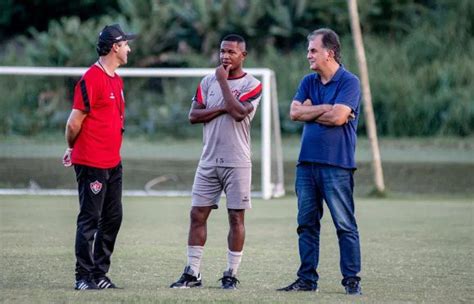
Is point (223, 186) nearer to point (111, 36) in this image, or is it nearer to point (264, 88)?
point (111, 36)

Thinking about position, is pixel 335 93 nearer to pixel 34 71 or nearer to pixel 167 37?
pixel 34 71

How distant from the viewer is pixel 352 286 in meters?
10.3

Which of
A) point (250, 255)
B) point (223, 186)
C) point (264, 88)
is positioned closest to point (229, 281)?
point (223, 186)

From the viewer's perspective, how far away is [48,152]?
24406 millimetres

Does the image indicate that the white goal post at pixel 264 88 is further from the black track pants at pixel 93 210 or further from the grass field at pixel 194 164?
A: the black track pants at pixel 93 210

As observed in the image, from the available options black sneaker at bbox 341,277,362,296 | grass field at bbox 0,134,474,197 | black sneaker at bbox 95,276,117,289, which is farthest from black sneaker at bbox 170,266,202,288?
grass field at bbox 0,134,474,197

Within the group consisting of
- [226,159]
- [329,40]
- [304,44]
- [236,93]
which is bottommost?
[226,159]

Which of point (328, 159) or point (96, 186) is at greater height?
point (328, 159)

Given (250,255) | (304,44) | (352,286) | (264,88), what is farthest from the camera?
(304,44)

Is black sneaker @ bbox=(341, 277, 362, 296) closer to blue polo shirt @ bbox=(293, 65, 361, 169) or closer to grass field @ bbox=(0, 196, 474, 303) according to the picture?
grass field @ bbox=(0, 196, 474, 303)

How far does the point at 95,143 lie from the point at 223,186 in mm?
1090

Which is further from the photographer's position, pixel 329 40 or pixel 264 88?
pixel 264 88

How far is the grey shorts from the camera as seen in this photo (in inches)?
417

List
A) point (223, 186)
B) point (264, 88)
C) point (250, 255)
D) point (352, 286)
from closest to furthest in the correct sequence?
point (352, 286), point (223, 186), point (250, 255), point (264, 88)
